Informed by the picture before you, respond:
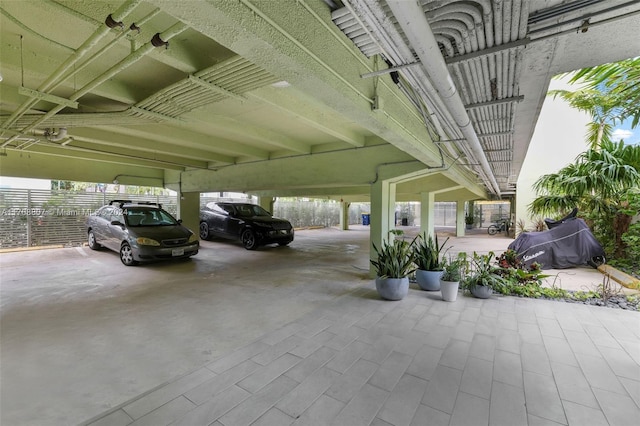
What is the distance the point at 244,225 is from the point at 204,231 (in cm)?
251

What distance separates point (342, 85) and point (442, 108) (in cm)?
114

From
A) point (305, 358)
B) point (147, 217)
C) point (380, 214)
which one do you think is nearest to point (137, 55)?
point (305, 358)

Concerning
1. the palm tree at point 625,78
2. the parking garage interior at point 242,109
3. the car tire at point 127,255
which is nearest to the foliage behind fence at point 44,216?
the parking garage interior at point 242,109

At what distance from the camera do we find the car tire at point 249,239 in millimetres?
8820

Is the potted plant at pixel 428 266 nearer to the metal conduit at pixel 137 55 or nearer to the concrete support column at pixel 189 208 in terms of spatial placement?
the metal conduit at pixel 137 55

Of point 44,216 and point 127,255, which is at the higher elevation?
point 44,216

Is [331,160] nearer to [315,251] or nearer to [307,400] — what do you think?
[315,251]

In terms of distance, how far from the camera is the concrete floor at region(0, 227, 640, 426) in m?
1.84

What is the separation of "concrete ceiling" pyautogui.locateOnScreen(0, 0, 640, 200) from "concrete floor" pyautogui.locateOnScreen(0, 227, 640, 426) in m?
2.11

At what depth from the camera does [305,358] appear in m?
2.48

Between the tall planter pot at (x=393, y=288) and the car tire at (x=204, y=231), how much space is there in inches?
321

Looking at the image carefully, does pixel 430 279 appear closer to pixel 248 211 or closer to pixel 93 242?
pixel 248 211

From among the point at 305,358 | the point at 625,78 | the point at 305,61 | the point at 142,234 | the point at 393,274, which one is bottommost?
the point at 305,358

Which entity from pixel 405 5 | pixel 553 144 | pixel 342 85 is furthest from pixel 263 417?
pixel 553 144
